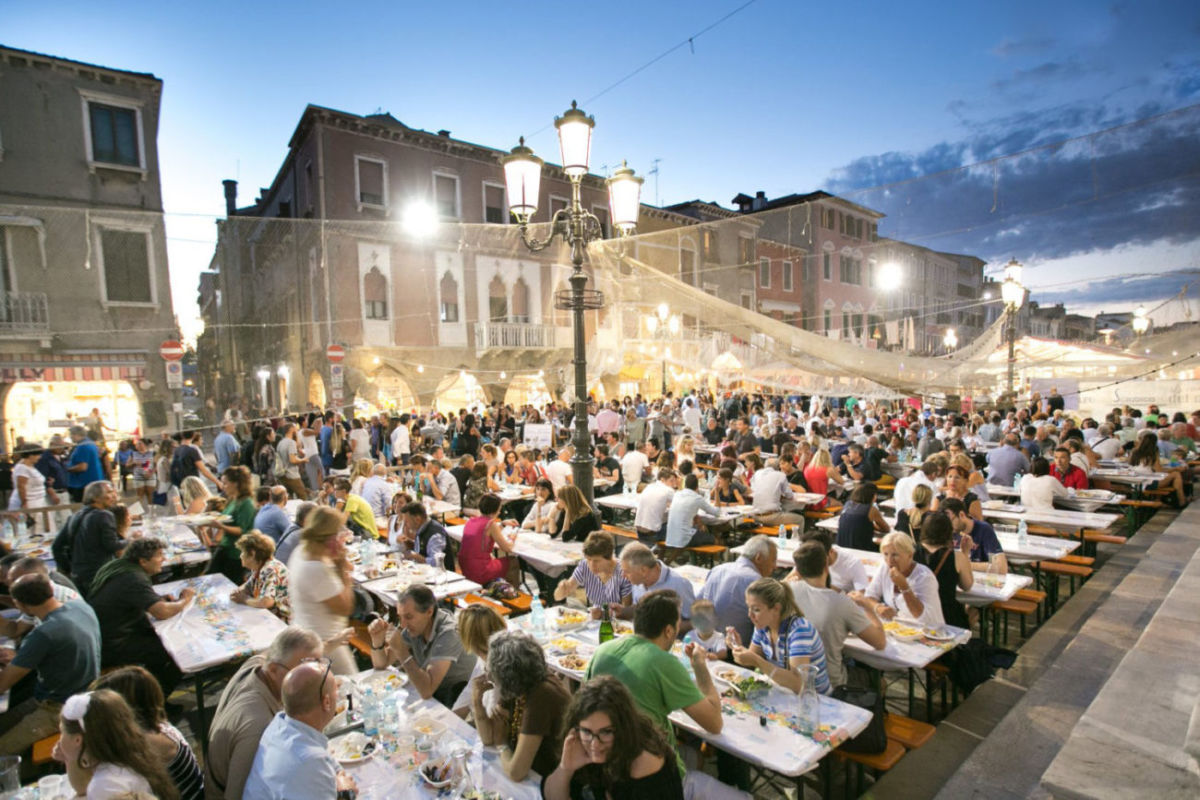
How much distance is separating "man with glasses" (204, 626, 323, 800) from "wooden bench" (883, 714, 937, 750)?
2903mm

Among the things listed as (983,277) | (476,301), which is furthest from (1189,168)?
Answer: (476,301)

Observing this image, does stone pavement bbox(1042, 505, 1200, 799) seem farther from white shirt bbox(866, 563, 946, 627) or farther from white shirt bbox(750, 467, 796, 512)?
white shirt bbox(750, 467, 796, 512)

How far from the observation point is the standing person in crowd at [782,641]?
10.4 ft

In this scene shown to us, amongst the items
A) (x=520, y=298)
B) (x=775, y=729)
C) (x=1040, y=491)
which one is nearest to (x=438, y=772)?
(x=775, y=729)

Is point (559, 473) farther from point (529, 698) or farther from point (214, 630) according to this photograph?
point (529, 698)

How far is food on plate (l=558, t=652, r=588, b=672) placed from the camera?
3.55m

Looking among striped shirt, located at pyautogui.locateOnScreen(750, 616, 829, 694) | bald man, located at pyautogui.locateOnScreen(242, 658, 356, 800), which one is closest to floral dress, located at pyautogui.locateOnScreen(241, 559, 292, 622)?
bald man, located at pyautogui.locateOnScreen(242, 658, 356, 800)

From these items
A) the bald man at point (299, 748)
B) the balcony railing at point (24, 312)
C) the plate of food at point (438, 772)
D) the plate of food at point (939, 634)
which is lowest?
the plate of food at point (939, 634)

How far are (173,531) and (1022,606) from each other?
8.61 m

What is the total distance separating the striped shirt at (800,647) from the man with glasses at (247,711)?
229 centimetres

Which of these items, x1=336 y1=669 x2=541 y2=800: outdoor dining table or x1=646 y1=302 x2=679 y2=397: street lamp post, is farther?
x1=646 y1=302 x2=679 y2=397: street lamp post

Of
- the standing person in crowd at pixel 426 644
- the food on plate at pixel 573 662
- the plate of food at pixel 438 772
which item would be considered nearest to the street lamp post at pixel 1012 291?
the food on plate at pixel 573 662

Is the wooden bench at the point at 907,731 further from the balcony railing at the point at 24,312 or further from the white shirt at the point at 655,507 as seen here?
the balcony railing at the point at 24,312

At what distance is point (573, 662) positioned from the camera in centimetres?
363
